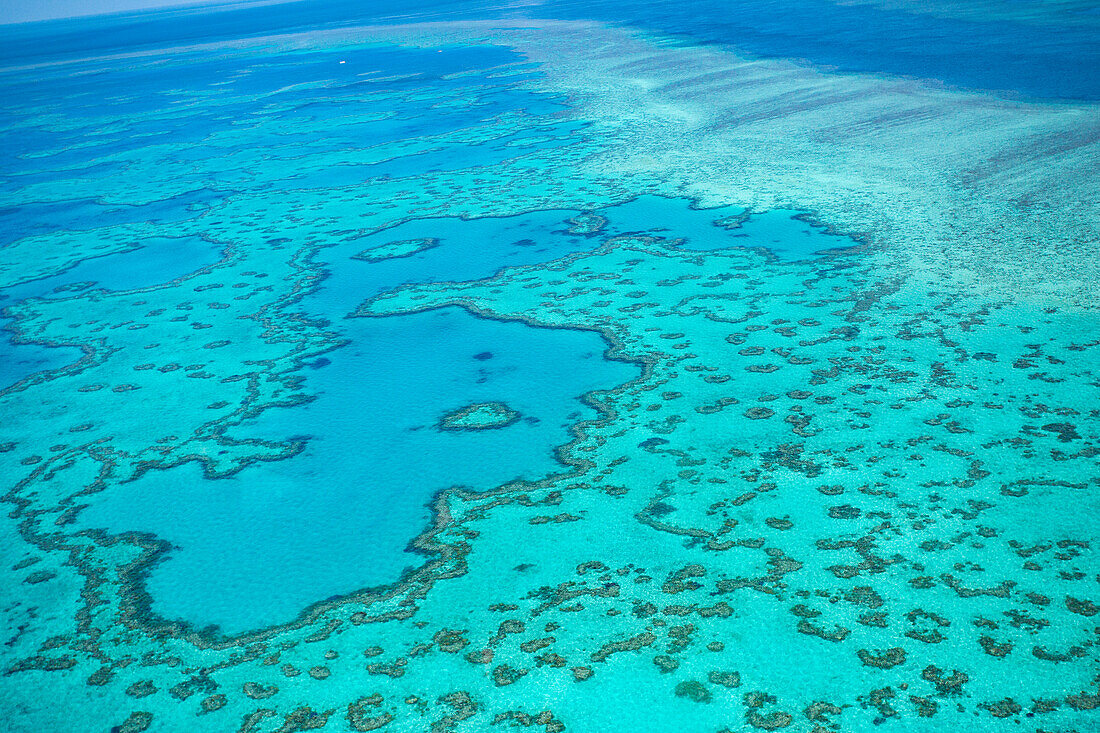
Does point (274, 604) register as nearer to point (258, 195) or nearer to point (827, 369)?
point (827, 369)

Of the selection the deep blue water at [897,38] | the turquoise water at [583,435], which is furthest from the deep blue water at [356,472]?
the deep blue water at [897,38]

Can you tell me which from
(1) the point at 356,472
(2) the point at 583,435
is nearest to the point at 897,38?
(2) the point at 583,435

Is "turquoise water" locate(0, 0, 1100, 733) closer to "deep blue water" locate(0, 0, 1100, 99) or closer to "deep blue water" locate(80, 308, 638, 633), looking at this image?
"deep blue water" locate(80, 308, 638, 633)

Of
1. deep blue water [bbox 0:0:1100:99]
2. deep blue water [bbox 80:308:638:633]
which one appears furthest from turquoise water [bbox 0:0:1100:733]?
deep blue water [bbox 0:0:1100:99]

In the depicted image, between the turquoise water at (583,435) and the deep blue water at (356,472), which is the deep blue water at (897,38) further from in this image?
the deep blue water at (356,472)

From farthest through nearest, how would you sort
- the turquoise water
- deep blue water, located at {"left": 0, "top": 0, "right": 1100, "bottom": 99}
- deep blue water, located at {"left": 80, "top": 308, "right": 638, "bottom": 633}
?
deep blue water, located at {"left": 0, "top": 0, "right": 1100, "bottom": 99}
deep blue water, located at {"left": 80, "top": 308, "right": 638, "bottom": 633}
the turquoise water

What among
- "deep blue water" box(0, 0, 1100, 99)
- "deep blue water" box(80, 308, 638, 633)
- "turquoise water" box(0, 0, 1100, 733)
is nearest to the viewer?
"turquoise water" box(0, 0, 1100, 733)

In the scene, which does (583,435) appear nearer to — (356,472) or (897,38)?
(356,472)

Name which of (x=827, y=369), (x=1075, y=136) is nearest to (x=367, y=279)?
(x=827, y=369)
